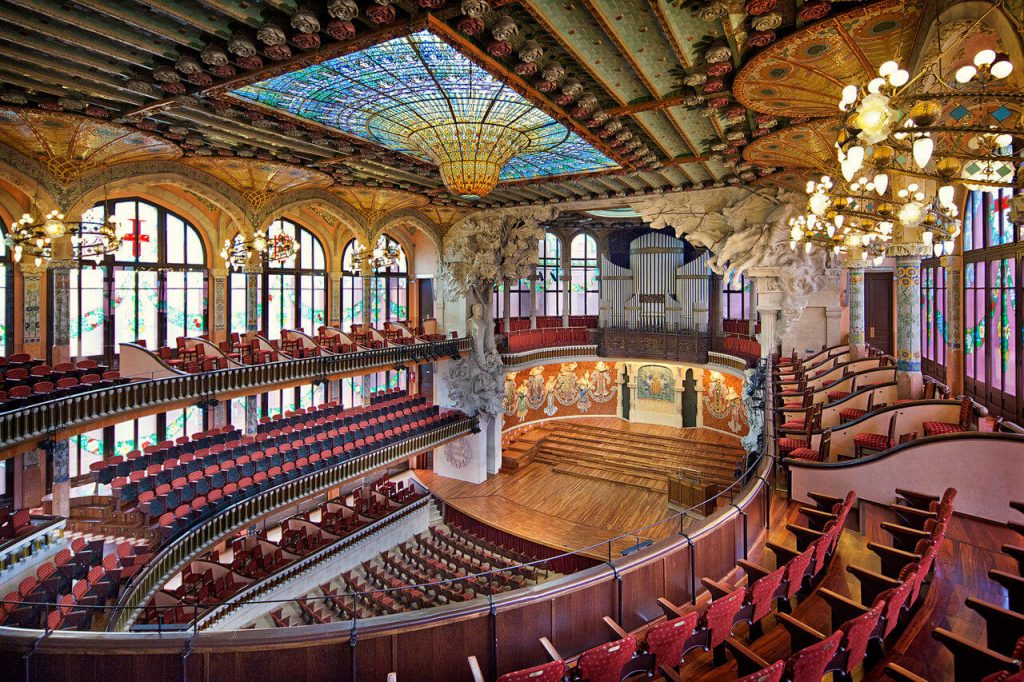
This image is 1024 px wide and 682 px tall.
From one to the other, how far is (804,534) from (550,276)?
1904 centimetres

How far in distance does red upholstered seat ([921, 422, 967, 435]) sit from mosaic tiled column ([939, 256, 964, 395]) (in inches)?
145

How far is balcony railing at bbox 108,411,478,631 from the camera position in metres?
8.58

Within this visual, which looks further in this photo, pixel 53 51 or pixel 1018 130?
pixel 53 51

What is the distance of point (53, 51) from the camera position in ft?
20.9

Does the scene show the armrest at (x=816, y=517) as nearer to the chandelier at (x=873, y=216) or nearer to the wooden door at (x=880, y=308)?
the chandelier at (x=873, y=216)

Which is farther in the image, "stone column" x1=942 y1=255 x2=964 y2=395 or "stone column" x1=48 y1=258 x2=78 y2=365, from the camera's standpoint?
"stone column" x1=48 y1=258 x2=78 y2=365

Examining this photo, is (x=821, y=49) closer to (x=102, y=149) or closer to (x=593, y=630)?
(x=593, y=630)

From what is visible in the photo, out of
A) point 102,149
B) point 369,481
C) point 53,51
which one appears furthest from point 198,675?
point 369,481

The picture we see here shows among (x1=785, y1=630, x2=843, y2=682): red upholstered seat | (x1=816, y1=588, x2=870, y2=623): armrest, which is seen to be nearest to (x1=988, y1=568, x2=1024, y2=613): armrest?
(x1=816, y1=588, x2=870, y2=623): armrest

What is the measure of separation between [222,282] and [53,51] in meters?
10.5

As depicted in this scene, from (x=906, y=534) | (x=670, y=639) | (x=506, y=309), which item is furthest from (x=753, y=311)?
(x=670, y=639)

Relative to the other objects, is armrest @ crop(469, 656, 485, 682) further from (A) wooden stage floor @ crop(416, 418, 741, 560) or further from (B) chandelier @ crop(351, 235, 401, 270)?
(B) chandelier @ crop(351, 235, 401, 270)

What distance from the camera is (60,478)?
32.7ft

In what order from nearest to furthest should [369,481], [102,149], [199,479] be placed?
[102,149], [199,479], [369,481]
